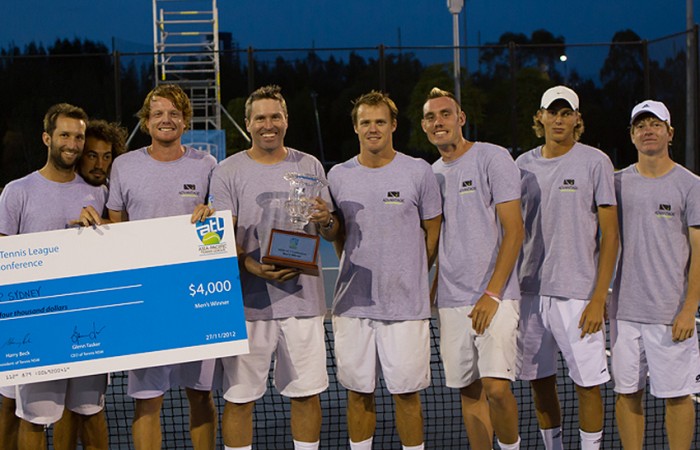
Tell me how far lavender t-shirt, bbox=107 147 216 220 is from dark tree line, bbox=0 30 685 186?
944 centimetres

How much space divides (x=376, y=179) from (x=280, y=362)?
982 mm

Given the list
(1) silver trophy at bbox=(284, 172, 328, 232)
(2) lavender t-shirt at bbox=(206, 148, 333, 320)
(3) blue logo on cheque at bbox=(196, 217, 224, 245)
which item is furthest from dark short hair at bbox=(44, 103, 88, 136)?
(1) silver trophy at bbox=(284, 172, 328, 232)

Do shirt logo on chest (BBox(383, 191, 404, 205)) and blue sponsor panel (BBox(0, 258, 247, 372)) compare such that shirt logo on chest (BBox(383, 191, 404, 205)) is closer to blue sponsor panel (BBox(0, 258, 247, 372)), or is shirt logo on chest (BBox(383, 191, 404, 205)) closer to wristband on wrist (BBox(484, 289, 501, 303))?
wristband on wrist (BBox(484, 289, 501, 303))

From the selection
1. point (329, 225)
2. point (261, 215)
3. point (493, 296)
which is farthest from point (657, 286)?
point (261, 215)

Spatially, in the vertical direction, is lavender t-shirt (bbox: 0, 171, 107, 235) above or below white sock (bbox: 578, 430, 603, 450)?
above

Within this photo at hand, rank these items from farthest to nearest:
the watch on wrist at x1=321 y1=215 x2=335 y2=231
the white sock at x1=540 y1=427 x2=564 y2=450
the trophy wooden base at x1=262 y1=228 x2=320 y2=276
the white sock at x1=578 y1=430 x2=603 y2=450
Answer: the white sock at x1=540 y1=427 x2=564 y2=450 → the white sock at x1=578 y1=430 x2=603 y2=450 → the watch on wrist at x1=321 y1=215 x2=335 y2=231 → the trophy wooden base at x1=262 y1=228 x2=320 y2=276

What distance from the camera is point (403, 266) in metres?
4.04

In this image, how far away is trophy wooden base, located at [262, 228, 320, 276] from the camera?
3760 mm

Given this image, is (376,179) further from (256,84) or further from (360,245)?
(256,84)

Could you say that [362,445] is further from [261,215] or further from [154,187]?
[154,187]

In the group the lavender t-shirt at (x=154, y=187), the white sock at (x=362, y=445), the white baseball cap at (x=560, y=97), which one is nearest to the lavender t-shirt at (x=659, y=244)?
the white baseball cap at (x=560, y=97)

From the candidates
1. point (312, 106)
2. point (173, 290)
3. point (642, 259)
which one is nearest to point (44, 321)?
point (173, 290)

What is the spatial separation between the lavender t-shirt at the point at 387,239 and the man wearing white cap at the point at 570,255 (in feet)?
1.89

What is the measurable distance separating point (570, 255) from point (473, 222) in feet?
1.71
